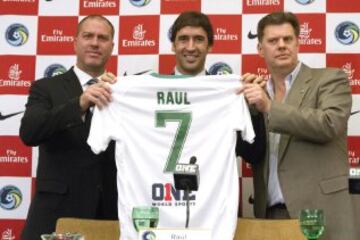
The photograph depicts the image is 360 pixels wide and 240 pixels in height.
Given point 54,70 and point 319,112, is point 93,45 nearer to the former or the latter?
point 54,70

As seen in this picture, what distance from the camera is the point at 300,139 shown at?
8.05 ft

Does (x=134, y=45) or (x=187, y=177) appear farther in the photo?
(x=134, y=45)

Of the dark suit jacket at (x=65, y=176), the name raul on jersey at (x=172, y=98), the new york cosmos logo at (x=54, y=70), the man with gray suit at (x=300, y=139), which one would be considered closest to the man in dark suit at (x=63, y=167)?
the dark suit jacket at (x=65, y=176)

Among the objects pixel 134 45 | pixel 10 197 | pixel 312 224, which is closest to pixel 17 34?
pixel 134 45

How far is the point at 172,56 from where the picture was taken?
3232 millimetres

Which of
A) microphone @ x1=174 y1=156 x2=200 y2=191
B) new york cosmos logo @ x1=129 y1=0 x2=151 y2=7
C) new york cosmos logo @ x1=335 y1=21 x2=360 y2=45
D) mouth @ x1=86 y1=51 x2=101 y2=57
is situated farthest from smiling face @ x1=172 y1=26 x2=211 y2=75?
microphone @ x1=174 y1=156 x2=200 y2=191

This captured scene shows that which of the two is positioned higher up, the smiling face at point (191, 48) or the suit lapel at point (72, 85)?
the smiling face at point (191, 48)

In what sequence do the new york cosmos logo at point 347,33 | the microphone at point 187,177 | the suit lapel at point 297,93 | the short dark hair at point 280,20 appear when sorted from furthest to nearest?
1. the new york cosmos logo at point 347,33
2. the short dark hair at point 280,20
3. the suit lapel at point 297,93
4. the microphone at point 187,177

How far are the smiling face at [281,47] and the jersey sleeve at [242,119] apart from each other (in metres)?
0.35

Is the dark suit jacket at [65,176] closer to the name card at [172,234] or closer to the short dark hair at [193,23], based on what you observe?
the short dark hair at [193,23]

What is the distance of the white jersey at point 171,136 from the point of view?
7.53 ft

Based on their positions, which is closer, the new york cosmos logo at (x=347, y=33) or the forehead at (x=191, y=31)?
the forehead at (x=191, y=31)

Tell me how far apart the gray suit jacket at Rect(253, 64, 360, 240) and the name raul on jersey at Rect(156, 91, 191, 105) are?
369mm

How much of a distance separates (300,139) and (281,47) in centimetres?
44
